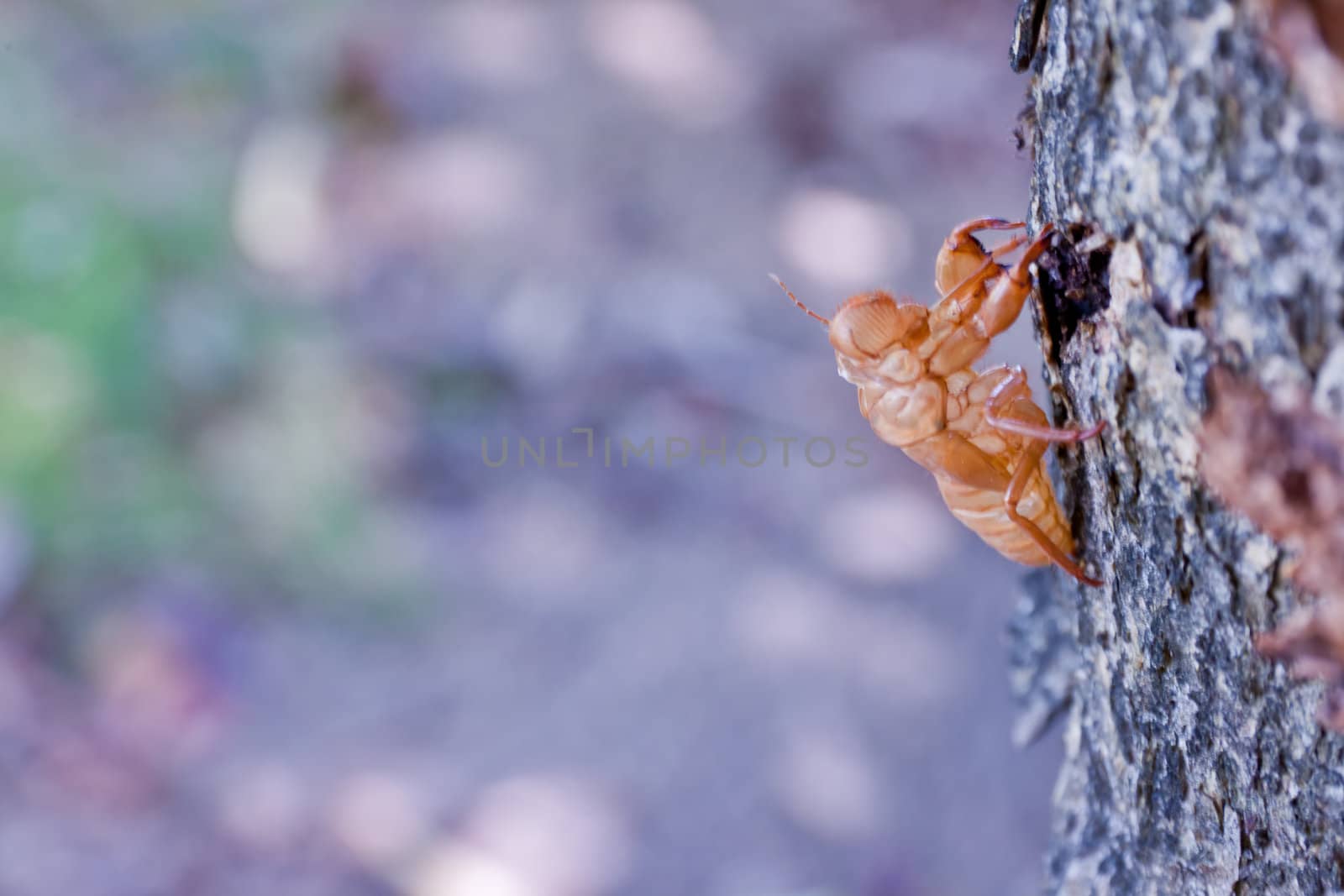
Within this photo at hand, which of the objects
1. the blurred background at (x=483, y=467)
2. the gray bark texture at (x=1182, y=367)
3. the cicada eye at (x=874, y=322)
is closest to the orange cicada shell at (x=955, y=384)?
the cicada eye at (x=874, y=322)

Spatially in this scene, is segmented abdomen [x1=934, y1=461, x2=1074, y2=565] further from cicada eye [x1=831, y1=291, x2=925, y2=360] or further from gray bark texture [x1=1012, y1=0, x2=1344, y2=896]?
cicada eye [x1=831, y1=291, x2=925, y2=360]

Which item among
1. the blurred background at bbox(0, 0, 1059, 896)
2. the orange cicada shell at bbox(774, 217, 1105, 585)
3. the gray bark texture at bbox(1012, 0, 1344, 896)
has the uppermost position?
the blurred background at bbox(0, 0, 1059, 896)

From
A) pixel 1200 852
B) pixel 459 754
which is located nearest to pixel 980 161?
pixel 459 754

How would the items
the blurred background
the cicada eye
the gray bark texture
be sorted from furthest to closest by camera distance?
the blurred background → the cicada eye → the gray bark texture

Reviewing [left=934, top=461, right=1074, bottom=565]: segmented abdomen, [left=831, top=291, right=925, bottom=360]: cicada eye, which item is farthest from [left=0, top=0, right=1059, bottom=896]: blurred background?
[left=831, top=291, right=925, bottom=360]: cicada eye

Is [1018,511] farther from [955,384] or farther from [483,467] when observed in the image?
[483,467]

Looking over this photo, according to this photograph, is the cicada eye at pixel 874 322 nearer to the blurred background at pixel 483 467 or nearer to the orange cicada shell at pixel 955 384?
the orange cicada shell at pixel 955 384
